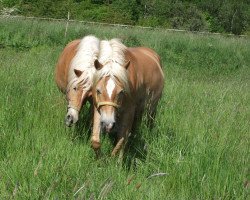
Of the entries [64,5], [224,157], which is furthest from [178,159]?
[64,5]

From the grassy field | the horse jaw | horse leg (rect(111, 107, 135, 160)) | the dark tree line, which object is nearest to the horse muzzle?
the grassy field

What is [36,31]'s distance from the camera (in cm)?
1809

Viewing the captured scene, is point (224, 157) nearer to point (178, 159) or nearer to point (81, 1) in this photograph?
point (178, 159)

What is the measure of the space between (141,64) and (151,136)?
1212 millimetres

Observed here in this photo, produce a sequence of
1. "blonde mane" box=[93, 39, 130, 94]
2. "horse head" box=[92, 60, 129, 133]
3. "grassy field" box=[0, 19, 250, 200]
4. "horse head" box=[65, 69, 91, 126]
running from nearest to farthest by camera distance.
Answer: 1. "grassy field" box=[0, 19, 250, 200]
2. "horse head" box=[92, 60, 129, 133]
3. "blonde mane" box=[93, 39, 130, 94]
4. "horse head" box=[65, 69, 91, 126]

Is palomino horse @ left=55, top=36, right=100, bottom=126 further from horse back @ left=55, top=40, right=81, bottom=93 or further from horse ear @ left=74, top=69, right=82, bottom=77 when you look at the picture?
horse back @ left=55, top=40, right=81, bottom=93

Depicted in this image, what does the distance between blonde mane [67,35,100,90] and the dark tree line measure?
32.2m

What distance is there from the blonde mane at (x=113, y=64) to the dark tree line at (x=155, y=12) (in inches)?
1291

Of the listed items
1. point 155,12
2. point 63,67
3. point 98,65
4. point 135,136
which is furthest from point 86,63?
point 155,12

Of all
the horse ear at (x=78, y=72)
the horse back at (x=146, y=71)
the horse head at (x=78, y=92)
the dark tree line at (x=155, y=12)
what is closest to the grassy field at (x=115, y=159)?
the horse head at (x=78, y=92)

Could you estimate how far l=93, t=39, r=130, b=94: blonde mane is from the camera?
425 centimetres

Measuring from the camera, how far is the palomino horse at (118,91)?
4142 millimetres

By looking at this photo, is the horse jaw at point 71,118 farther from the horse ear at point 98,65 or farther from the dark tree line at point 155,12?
the dark tree line at point 155,12

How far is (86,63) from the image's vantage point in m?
4.95
